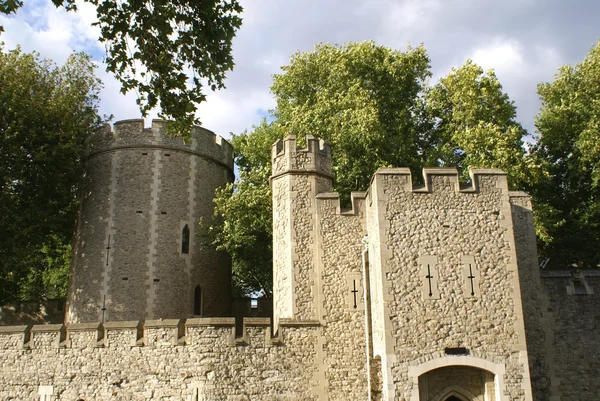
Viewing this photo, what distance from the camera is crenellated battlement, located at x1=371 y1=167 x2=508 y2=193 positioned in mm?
13328

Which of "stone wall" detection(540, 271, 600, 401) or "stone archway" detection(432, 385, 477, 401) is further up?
"stone wall" detection(540, 271, 600, 401)

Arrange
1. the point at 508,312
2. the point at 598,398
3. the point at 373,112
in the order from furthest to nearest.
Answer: the point at 373,112 < the point at 598,398 < the point at 508,312

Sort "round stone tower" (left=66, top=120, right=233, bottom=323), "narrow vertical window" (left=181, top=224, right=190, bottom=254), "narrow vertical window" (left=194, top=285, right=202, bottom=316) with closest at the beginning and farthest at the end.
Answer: "round stone tower" (left=66, top=120, right=233, bottom=323) < "narrow vertical window" (left=194, top=285, right=202, bottom=316) < "narrow vertical window" (left=181, top=224, right=190, bottom=254)

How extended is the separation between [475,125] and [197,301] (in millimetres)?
11366

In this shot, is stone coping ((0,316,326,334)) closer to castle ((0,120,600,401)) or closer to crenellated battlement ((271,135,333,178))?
castle ((0,120,600,401))

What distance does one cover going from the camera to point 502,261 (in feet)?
42.2

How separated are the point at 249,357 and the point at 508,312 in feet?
18.8

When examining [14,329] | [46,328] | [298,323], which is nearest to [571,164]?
[298,323]

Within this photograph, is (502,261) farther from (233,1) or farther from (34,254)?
(34,254)

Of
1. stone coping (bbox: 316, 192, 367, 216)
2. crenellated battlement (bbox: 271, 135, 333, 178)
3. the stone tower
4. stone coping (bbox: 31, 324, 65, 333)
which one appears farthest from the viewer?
crenellated battlement (bbox: 271, 135, 333, 178)

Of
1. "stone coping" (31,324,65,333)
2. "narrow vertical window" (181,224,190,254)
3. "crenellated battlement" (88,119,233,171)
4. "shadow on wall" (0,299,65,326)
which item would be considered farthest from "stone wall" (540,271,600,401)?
"shadow on wall" (0,299,65,326)

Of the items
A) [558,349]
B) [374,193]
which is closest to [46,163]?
[374,193]

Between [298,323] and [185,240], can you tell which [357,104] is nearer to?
[185,240]

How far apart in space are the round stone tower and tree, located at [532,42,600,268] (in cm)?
1130
